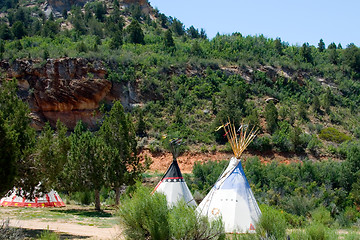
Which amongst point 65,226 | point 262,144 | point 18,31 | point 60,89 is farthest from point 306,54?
point 65,226

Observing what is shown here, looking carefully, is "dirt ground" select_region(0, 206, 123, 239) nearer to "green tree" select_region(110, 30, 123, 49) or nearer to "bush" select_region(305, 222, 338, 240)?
"bush" select_region(305, 222, 338, 240)

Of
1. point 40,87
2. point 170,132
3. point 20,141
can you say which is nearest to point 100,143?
point 20,141

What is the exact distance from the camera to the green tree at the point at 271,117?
38.2 meters

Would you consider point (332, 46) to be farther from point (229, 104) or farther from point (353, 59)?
point (229, 104)

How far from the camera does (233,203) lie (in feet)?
50.9

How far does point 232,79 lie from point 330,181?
18.6m

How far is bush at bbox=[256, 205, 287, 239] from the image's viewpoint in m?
10.2

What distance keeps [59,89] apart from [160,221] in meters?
30.7

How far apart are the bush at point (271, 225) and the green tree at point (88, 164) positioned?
1320 centimetres

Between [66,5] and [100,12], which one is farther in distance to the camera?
[66,5]

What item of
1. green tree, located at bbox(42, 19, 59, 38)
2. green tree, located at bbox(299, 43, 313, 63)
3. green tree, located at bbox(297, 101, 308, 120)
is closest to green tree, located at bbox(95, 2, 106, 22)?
green tree, located at bbox(42, 19, 59, 38)

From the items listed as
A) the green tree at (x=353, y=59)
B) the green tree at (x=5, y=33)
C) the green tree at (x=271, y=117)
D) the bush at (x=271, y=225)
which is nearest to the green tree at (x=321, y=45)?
the green tree at (x=353, y=59)

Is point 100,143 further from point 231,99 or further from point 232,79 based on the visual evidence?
point 232,79

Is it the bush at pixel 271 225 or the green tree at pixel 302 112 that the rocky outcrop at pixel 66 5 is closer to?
the green tree at pixel 302 112
